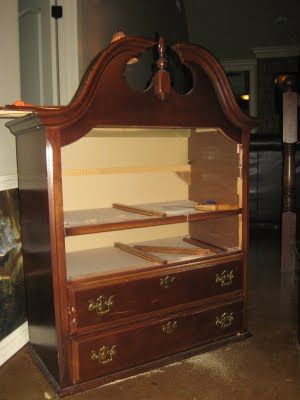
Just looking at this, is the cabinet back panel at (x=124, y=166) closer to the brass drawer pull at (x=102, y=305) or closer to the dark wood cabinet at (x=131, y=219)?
the dark wood cabinet at (x=131, y=219)

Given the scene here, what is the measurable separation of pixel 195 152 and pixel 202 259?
30.2 inches

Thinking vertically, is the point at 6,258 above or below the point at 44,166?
below

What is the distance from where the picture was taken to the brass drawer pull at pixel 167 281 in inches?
86.4

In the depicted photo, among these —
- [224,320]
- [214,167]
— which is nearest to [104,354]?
[224,320]

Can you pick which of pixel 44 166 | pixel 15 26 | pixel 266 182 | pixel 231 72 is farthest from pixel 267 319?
pixel 231 72

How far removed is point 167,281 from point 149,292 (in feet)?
0.39

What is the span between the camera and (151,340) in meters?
2.20

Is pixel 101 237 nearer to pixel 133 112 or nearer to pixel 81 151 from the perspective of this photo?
pixel 81 151

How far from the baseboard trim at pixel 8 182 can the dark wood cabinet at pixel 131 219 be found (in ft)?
0.40

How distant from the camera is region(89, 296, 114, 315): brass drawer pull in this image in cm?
200

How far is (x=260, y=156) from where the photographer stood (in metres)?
5.44

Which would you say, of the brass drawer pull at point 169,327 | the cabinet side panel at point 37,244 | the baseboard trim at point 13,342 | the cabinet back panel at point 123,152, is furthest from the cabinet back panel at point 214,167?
the baseboard trim at point 13,342

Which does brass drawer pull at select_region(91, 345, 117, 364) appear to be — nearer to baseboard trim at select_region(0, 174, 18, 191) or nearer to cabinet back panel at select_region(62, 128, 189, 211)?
cabinet back panel at select_region(62, 128, 189, 211)

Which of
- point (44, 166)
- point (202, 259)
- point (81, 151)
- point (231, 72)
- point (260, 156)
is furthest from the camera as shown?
point (231, 72)
